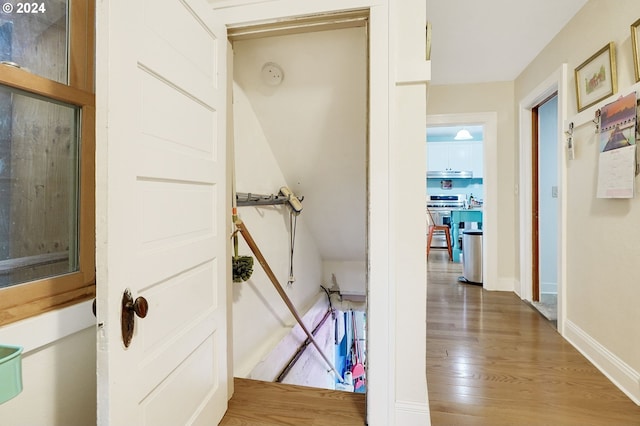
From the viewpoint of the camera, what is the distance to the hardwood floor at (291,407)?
1432 mm

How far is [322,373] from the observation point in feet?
10.9

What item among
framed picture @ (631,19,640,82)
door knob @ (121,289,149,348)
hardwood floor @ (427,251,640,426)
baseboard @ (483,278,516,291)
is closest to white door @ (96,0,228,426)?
door knob @ (121,289,149,348)

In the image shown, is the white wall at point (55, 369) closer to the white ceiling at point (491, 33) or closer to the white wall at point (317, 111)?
the white wall at point (317, 111)

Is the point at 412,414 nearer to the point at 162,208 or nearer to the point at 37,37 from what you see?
the point at 162,208

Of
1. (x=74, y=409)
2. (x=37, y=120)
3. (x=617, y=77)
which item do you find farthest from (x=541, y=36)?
(x=74, y=409)

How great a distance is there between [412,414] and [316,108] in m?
1.87

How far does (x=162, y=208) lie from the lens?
98 centimetres

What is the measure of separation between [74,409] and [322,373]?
2725 mm

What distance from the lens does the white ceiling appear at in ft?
6.84

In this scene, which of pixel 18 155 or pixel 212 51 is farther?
→ pixel 212 51

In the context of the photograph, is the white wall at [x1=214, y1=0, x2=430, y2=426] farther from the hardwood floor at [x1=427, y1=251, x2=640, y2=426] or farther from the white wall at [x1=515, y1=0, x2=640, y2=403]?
the white wall at [x1=515, y1=0, x2=640, y2=403]

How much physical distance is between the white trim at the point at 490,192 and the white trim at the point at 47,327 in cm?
358

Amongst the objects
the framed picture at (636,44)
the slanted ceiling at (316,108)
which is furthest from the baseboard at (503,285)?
the framed picture at (636,44)

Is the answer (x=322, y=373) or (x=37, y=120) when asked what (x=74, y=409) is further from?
(x=322, y=373)
